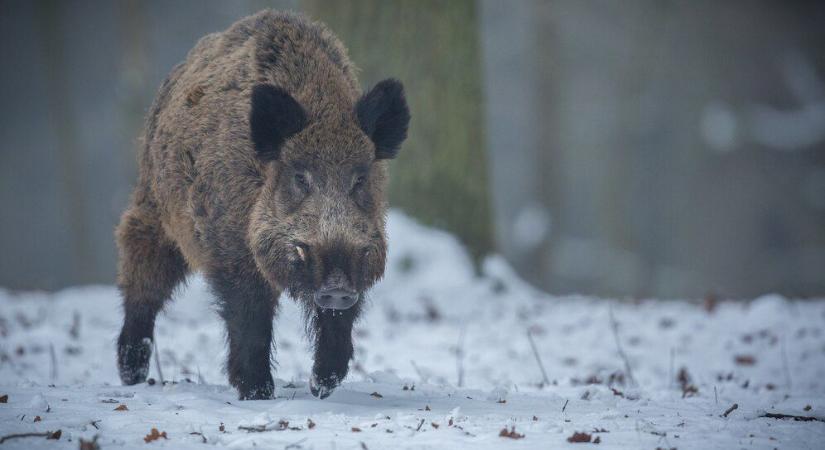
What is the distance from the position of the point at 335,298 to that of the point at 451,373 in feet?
9.79

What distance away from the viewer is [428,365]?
266 inches

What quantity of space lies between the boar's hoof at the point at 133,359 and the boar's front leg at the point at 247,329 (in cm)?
110

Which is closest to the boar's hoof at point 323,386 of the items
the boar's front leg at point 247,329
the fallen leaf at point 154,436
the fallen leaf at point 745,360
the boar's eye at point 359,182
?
the boar's front leg at point 247,329

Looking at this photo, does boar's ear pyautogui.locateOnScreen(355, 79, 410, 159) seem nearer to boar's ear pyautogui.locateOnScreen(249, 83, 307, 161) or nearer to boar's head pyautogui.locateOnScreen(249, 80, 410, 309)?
boar's head pyautogui.locateOnScreen(249, 80, 410, 309)

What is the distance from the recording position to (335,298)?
12.6ft

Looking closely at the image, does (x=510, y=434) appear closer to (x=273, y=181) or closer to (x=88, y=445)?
(x=88, y=445)

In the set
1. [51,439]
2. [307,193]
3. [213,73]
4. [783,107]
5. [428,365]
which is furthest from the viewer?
[783,107]

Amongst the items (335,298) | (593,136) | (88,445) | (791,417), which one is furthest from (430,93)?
(593,136)

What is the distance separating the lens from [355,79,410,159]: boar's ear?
15.2 ft

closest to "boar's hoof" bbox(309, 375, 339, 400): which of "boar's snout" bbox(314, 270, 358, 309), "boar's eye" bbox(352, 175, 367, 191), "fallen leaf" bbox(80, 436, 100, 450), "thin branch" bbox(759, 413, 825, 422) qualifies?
"boar's snout" bbox(314, 270, 358, 309)

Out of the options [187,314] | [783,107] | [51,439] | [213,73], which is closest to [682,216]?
[783,107]

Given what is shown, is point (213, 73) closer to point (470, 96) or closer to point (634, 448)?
point (634, 448)

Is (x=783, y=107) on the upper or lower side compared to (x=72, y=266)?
upper

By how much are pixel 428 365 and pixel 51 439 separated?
3.74m
